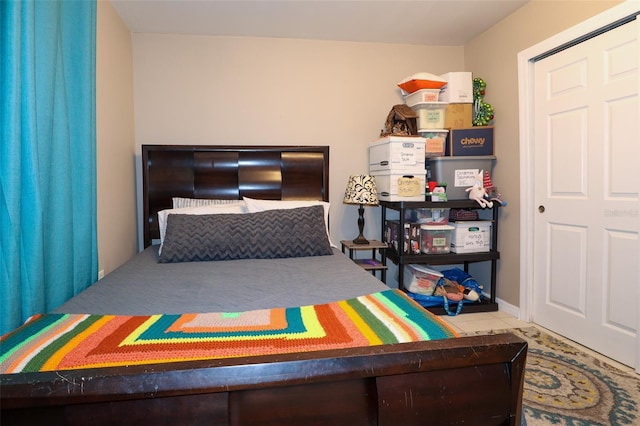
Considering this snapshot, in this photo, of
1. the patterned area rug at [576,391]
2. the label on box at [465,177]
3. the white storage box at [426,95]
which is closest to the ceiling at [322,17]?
the white storage box at [426,95]

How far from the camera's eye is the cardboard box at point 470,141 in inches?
119

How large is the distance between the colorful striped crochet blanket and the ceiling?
7.33ft

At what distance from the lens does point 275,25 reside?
9.64 feet

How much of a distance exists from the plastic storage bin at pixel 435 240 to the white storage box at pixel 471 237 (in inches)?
2.9

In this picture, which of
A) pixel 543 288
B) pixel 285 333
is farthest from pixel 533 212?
pixel 285 333

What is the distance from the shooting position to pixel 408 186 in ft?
9.61

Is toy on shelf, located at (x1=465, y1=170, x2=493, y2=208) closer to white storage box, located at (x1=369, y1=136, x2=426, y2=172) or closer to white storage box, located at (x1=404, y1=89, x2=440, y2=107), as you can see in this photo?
white storage box, located at (x1=369, y1=136, x2=426, y2=172)

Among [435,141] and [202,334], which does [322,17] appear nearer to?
[435,141]

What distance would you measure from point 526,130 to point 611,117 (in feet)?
2.03

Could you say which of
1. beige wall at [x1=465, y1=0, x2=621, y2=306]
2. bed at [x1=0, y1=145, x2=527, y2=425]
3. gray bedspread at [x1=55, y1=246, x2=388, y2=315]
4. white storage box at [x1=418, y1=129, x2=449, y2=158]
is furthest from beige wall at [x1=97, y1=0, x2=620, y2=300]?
bed at [x1=0, y1=145, x2=527, y2=425]

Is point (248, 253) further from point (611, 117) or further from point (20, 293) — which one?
point (611, 117)

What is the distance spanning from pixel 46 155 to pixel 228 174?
60.9 inches

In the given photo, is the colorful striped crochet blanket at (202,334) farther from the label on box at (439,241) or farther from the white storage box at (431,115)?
the white storage box at (431,115)

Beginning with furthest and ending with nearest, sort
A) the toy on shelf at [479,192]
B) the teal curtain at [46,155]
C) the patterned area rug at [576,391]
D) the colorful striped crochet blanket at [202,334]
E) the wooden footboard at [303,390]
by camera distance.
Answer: the toy on shelf at [479,192] < the patterned area rug at [576,391] < the teal curtain at [46,155] < the colorful striped crochet blanket at [202,334] < the wooden footboard at [303,390]
